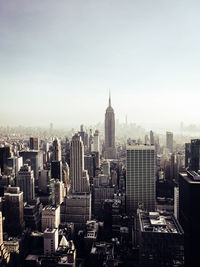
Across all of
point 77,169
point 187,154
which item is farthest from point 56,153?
point 187,154

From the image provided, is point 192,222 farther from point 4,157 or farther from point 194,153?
point 4,157

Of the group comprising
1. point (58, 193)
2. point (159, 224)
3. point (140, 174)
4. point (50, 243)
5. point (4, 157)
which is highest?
point (4, 157)

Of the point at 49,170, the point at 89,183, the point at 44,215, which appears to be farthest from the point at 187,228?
the point at 49,170

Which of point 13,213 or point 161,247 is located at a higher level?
point 161,247

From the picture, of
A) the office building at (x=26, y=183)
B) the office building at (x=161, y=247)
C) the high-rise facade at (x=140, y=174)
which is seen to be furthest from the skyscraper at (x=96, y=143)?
the office building at (x=161, y=247)

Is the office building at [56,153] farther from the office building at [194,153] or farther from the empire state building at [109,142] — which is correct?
the office building at [194,153]

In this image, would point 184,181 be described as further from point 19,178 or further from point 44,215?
point 19,178
